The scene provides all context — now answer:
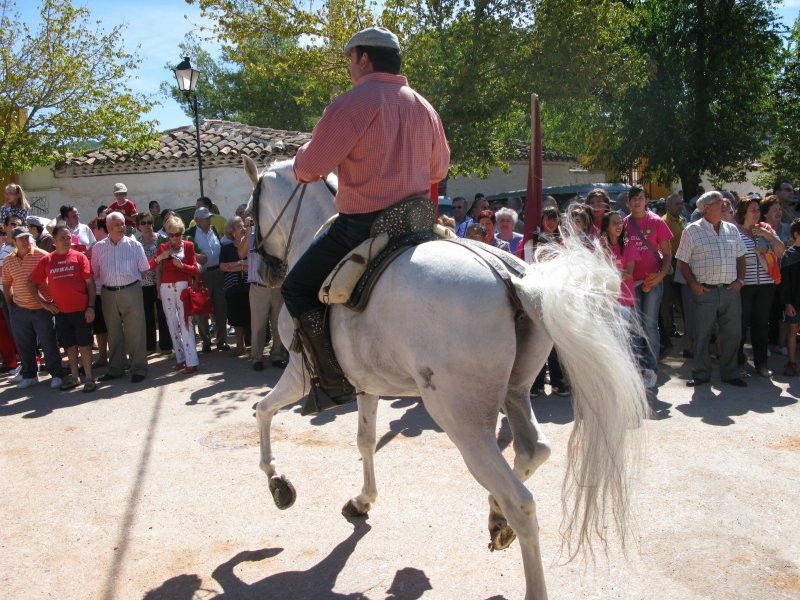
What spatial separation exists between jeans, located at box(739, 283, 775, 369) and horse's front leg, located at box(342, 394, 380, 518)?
5802 millimetres

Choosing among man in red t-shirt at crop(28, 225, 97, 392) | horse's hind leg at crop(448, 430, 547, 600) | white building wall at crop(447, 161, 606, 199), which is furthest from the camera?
white building wall at crop(447, 161, 606, 199)

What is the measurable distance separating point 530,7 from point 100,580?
54.8 ft

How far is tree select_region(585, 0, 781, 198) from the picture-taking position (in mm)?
22547

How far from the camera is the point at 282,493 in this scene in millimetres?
4590

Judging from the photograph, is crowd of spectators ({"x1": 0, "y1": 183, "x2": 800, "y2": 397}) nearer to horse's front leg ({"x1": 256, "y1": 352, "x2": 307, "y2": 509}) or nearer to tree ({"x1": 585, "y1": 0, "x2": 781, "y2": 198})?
horse's front leg ({"x1": 256, "y1": 352, "x2": 307, "y2": 509})

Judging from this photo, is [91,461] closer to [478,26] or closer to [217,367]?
[217,367]

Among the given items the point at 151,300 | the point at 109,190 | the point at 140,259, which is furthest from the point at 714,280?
the point at 109,190

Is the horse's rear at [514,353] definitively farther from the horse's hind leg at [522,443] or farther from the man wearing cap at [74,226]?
the man wearing cap at [74,226]

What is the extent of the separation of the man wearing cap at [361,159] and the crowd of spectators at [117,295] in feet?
14.8

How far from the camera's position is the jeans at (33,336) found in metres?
9.24

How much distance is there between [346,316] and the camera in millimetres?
3658

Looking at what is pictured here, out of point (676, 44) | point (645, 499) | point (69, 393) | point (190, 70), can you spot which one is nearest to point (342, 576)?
point (645, 499)

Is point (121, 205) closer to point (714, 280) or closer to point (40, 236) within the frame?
point (40, 236)

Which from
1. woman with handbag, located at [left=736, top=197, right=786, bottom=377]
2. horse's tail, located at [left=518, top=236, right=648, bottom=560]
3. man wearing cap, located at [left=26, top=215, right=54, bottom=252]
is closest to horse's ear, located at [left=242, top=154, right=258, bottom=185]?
horse's tail, located at [left=518, top=236, right=648, bottom=560]
